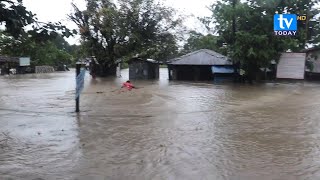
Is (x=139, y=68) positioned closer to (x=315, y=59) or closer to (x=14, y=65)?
(x=315, y=59)

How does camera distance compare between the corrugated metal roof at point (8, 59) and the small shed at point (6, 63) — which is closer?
the corrugated metal roof at point (8, 59)

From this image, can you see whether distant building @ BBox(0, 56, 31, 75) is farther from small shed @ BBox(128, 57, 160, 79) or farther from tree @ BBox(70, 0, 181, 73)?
small shed @ BBox(128, 57, 160, 79)

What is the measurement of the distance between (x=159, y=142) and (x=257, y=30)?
20065mm

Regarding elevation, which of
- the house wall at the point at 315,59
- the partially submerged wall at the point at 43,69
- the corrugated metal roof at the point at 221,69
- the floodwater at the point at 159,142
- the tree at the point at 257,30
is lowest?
the floodwater at the point at 159,142

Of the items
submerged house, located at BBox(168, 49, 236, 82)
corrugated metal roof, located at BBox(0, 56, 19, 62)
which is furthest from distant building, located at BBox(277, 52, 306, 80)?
corrugated metal roof, located at BBox(0, 56, 19, 62)

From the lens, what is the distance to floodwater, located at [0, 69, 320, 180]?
6535 mm

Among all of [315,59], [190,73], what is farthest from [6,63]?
[315,59]

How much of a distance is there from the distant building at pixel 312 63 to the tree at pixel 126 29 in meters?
12.7

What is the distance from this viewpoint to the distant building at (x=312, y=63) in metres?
29.9

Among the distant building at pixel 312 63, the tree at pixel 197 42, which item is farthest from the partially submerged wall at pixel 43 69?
the distant building at pixel 312 63

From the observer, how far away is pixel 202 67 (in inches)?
1367

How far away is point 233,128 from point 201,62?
23234mm

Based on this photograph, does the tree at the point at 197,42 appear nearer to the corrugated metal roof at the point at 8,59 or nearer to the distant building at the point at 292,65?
the distant building at the point at 292,65

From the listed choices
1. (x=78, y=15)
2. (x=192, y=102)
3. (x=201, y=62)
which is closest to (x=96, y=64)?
(x=78, y=15)
